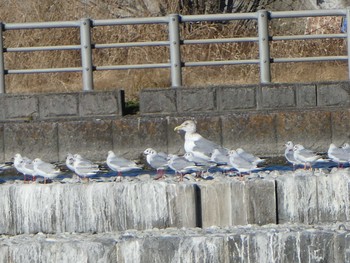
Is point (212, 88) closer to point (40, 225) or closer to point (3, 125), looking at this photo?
point (3, 125)

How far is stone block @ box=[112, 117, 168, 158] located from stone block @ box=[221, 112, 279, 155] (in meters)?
0.79

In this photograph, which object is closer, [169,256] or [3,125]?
[169,256]

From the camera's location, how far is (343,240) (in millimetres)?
11398

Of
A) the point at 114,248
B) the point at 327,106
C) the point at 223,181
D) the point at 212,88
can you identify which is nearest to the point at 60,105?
the point at 212,88

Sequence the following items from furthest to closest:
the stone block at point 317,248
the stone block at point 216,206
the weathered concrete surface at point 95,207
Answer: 1. the stone block at point 216,206
2. the weathered concrete surface at point 95,207
3. the stone block at point 317,248

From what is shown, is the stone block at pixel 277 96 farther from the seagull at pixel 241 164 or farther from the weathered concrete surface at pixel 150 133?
the seagull at pixel 241 164

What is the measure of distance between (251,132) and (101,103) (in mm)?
1948

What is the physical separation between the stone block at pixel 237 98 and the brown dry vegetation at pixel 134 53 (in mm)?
2177

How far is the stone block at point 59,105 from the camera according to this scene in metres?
17.0

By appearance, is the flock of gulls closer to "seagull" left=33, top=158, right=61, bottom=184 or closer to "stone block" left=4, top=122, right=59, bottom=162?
"seagull" left=33, top=158, right=61, bottom=184

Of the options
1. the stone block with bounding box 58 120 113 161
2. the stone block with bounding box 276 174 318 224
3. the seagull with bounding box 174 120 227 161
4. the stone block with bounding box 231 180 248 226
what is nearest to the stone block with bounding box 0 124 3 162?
the stone block with bounding box 58 120 113 161

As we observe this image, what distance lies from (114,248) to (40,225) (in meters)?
1.49

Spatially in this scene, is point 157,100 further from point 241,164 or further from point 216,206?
point 216,206

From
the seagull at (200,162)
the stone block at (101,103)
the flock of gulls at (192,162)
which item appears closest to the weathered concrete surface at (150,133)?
the stone block at (101,103)
